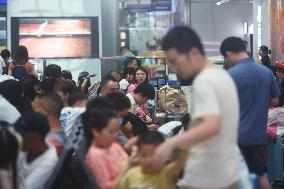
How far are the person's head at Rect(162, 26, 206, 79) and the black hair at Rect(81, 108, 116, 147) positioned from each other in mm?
875

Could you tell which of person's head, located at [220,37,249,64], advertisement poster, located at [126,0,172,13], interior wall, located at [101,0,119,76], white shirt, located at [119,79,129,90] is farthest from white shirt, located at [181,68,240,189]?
advertisement poster, located at [126,0,172,13]

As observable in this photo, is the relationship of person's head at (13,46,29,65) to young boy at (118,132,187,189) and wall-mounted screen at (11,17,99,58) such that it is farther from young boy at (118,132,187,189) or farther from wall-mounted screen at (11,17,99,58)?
wall-mounted screen at (11,17,99,58)

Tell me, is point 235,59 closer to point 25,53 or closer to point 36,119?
point 36,119

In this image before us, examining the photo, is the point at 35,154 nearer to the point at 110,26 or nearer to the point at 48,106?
the point at 48,106

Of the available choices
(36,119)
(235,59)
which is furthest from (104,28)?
(36,119)

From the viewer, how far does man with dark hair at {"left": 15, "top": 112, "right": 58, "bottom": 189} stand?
401cm

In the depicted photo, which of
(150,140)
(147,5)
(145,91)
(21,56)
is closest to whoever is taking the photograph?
(150,140)

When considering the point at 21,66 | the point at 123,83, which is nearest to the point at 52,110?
the point at 21,66

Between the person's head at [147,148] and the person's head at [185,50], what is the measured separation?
2.15 ft

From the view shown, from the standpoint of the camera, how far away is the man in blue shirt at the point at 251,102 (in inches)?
210

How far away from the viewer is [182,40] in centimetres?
327

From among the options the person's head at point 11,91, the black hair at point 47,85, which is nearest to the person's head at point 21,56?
the black hair at point 47,85

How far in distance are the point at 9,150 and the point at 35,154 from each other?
0.38m

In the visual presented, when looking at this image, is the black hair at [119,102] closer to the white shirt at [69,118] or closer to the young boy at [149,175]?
the white shirt at [69,118]
